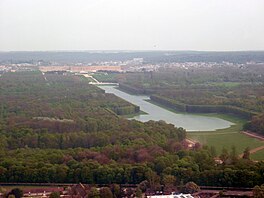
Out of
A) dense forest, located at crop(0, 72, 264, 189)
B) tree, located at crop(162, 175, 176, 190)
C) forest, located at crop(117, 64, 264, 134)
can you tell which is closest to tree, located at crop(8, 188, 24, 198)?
dense forest, located at crop(0, 72, 264, 189)

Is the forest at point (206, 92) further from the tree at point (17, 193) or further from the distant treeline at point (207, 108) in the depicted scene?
the tree at point (17, 193)

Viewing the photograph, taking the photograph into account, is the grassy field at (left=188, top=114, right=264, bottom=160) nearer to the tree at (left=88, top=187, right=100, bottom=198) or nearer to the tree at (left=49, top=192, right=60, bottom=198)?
the tree at (left=88, top=187, right=100, bottom=198)

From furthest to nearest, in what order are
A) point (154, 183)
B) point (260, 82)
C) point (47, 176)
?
1. point (260, 82)
2. point (47, 176)
3. point (154, 183)

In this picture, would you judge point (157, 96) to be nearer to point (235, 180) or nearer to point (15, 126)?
point (15, 126)

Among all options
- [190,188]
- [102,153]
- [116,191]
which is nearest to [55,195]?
[116,191]

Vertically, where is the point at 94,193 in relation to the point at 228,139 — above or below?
above

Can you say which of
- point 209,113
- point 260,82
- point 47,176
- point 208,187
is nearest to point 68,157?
point 47,176

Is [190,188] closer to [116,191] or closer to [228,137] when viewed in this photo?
[116,191]

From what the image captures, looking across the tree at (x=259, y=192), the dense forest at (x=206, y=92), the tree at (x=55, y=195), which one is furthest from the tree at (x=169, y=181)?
the dense forest at (x=206, y=92)
